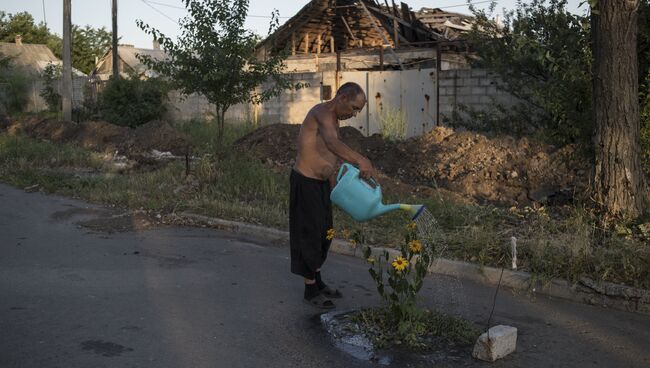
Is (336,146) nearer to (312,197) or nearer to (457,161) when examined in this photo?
(312,197)

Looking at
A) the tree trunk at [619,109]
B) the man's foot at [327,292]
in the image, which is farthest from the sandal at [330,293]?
the tree trunk at [619,109]

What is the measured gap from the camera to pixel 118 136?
20391mm

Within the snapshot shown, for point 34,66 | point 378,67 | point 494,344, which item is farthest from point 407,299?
point 34,66

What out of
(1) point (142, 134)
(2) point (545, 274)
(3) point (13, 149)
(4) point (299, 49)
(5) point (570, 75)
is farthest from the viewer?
(4) point (299, 49)

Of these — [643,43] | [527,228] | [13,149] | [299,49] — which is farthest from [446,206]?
[299,49]

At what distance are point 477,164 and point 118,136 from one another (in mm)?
11236

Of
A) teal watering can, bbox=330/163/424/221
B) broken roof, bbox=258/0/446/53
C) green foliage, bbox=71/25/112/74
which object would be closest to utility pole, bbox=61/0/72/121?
broken roof, bbox=258/0/446/53

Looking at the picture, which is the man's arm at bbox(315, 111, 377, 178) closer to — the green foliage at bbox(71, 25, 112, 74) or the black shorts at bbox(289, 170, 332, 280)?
the black shorts at bbox(289, 170, 332, 280)

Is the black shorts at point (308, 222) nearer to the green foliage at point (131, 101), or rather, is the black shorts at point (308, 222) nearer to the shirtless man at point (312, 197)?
the shirtless man at point (312, 197)

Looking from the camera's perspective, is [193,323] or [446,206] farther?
[446,206]

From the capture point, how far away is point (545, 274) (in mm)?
6660

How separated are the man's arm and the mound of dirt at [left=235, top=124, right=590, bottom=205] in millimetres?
4947

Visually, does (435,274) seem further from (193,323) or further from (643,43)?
(643,43)

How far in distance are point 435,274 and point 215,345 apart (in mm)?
3046
